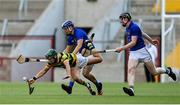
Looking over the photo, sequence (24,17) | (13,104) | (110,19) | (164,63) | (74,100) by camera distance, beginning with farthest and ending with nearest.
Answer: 1. (24,17)
2. (110,19)
3. (164,63)
4. (74,100)
5. (13,104)

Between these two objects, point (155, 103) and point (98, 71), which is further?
point (98, 71)

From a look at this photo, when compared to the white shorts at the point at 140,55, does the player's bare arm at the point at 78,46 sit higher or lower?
higher

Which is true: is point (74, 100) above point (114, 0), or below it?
below

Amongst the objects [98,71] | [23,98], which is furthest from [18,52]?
[23,98]

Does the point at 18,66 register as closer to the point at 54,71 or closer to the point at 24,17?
the point at 54,71

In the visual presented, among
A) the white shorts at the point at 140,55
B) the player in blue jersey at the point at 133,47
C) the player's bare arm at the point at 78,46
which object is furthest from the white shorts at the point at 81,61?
the white shorts at the point at 140,55

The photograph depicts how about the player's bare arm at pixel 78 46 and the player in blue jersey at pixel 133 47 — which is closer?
the player in blue jersey at pixel 133 47

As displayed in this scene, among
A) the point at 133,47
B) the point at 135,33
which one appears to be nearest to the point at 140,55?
the point at 133,47

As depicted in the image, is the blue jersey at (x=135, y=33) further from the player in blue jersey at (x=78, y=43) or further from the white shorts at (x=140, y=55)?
the player in blue jersey at (x=78, y=43)

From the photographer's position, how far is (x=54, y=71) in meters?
36.2

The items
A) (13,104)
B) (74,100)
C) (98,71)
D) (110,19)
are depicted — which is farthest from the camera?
(110,19)

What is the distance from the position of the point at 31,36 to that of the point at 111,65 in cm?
391

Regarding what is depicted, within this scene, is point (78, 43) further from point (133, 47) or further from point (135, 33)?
point (135, 33)

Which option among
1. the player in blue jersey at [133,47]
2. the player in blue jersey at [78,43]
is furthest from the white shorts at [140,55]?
the player in blue jersey at [78,43]
